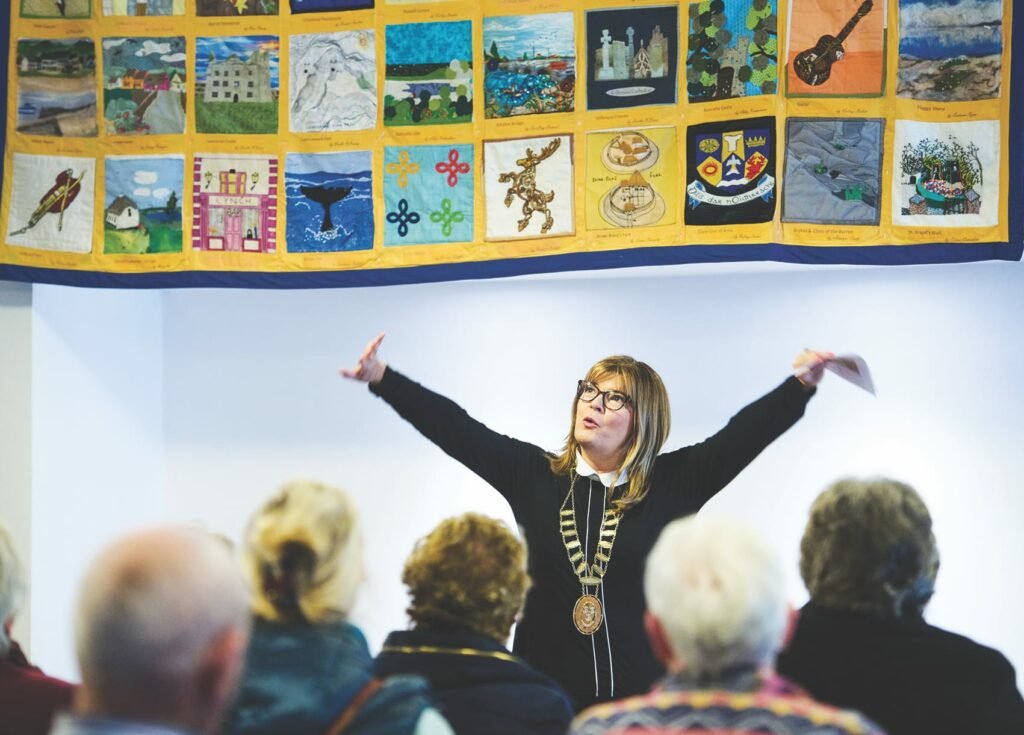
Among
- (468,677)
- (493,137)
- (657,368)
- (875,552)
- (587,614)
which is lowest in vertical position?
(587,614)

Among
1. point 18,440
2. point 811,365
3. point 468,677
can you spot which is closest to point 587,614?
point 811,365

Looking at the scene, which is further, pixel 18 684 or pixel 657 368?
pixel 657 368

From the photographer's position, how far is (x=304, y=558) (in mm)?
1920

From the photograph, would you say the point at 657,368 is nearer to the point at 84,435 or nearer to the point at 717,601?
the point at 84,435

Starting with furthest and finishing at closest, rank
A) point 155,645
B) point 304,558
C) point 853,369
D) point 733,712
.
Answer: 1. point 853,369
2. point 304,558
3. point 733,712
4. point 155,645

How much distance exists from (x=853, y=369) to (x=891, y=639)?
3.32 ft

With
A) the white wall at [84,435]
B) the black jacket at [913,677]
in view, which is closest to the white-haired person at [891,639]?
the black jacket at [913,677]

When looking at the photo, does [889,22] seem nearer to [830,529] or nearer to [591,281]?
[591,281]

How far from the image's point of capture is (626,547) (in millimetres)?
3008

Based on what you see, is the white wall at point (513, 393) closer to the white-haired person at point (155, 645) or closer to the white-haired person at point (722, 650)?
the white-haired person at point (722, 650)

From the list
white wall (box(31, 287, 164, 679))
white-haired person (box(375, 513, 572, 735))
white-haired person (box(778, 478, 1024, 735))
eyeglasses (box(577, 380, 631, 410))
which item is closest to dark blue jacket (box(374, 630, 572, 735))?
white-haired person (box(375, 513, 572, 735))

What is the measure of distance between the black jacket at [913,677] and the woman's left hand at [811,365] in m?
0.98

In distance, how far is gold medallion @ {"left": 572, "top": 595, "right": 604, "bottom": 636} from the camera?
2.96 m

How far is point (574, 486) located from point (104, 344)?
214 centimetres
